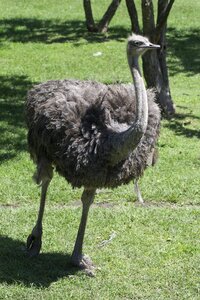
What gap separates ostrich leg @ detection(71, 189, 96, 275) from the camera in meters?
6.53

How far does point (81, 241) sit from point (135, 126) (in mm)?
1387

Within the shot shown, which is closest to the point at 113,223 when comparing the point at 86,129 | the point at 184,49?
the point at 86,129

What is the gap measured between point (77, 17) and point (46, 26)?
157 cm

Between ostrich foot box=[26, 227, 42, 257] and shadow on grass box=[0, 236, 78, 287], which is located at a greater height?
ostrich foot box=[26, 227, 42, 257]

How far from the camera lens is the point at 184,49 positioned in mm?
17641

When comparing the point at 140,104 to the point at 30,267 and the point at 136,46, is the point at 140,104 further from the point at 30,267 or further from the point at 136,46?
the point at 30,267

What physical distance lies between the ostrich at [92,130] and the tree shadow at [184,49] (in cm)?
909

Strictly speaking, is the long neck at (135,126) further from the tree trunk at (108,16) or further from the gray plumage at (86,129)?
the tree trunk at (108,16)

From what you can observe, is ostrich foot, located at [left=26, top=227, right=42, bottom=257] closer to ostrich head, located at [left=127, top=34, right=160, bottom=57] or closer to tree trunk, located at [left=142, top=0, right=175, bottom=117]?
ostrich head, located at [left=127, top=34, right=160, bottom=57]

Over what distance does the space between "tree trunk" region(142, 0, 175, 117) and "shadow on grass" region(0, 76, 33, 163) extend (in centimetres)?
236

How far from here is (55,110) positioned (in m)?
6.32

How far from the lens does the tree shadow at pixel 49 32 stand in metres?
17.9

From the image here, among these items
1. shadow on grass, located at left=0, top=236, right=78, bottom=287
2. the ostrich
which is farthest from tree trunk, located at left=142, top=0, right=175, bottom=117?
shadow on grass, located at left=0, top=236, right=78, bottom=287

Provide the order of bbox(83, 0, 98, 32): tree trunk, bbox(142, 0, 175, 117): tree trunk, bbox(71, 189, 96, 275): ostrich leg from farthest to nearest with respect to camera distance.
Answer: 1. bbox(83, 0, 98, 32): tree trunk
2. bbox(142, 0, 175, 117): tree trunk
3. bbox(71, 189, 96, 275): ostrich leg
